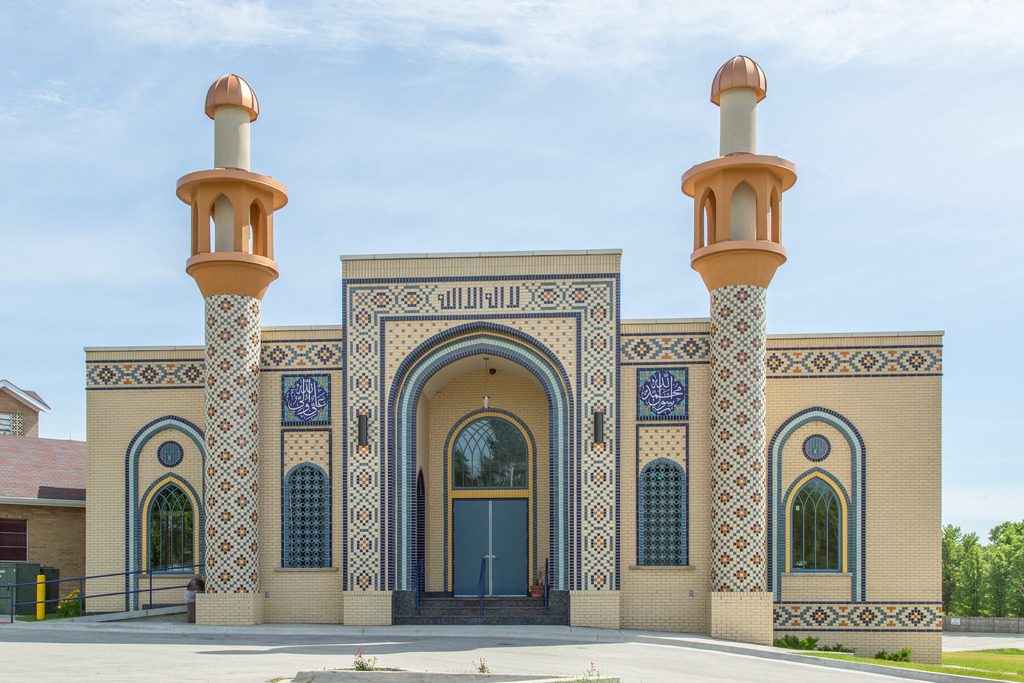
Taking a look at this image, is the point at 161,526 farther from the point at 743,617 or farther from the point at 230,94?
the point at 743,617

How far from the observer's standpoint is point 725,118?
2319 cm

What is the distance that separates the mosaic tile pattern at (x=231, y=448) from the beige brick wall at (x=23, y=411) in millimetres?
14116

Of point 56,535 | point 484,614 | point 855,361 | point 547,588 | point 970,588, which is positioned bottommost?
point 970,588

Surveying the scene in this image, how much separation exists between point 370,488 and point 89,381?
6477 mm

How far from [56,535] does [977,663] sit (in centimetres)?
1972

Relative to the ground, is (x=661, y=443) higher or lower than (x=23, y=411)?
lower

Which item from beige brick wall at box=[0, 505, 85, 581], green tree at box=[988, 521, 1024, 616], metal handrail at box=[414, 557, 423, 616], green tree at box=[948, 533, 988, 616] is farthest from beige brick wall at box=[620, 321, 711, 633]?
green tree at box=[948, 533, 988, 616]

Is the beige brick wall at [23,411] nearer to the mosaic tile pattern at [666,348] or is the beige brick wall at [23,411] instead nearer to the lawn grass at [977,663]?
the mosaic tile pattern at [666,348]

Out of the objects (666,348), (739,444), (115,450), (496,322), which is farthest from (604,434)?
(115,450)

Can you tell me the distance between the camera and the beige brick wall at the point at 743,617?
21.4 m

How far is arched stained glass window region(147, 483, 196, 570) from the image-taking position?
952 inches

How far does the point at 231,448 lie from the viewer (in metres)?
22.6

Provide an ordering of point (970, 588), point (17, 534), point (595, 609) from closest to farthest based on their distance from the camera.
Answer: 1. point (595, 609)
2. point (17, 534)
3. point (970, 588)

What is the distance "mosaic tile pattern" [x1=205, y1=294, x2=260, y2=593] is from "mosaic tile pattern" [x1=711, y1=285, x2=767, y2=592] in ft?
28.3
